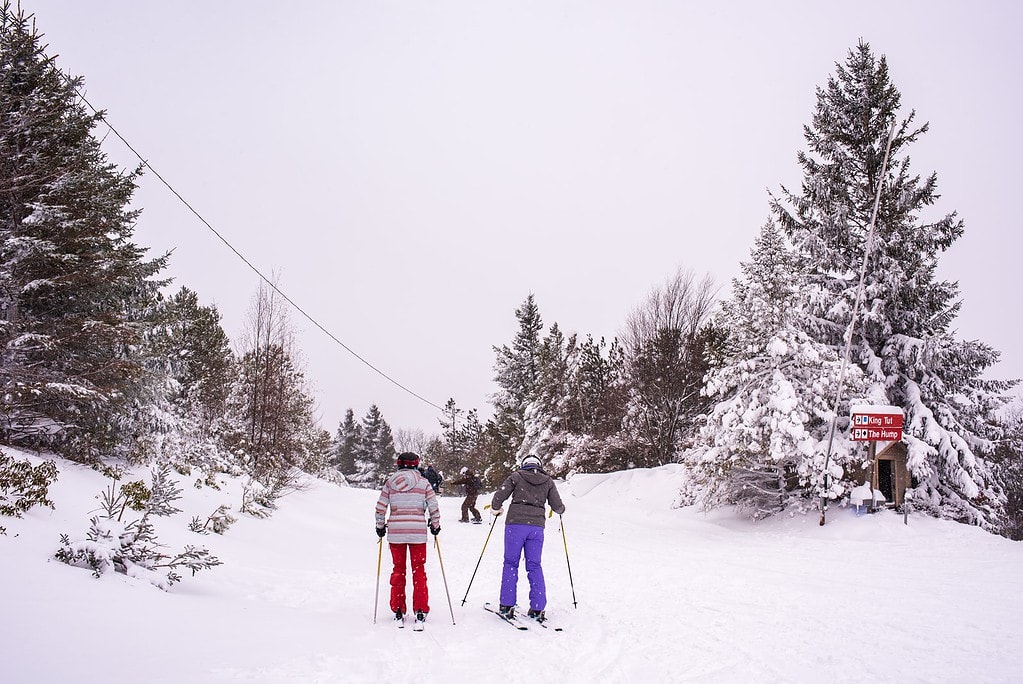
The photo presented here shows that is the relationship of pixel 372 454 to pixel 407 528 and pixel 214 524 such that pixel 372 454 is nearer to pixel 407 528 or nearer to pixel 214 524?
pixel 214 524

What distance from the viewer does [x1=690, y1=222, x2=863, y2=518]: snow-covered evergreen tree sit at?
15.4m

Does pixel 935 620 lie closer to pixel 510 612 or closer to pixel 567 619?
pixel 567 619

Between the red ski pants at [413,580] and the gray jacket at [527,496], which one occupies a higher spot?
the gray jacket at [527,496]

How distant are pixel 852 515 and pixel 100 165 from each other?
19777 mm

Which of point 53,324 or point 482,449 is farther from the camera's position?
point 482,449

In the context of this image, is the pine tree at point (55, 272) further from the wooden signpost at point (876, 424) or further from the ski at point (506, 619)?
the wooden signpost at point (876, 424)

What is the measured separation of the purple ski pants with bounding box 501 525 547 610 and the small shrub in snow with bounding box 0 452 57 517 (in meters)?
5.01

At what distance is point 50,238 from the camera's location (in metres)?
10.3

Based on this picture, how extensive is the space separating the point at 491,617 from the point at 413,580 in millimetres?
979

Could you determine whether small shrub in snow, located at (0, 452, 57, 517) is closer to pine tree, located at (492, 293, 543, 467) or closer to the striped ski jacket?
the striped ski jacket

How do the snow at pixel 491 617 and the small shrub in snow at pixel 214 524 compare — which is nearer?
the snow at pixel 491 617

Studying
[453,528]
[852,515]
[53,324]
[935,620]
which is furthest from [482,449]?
[935,620]

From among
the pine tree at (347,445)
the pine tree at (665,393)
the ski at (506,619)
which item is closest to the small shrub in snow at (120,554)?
the ski at (506,619)

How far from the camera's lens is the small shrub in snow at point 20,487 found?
6066 millimetres
